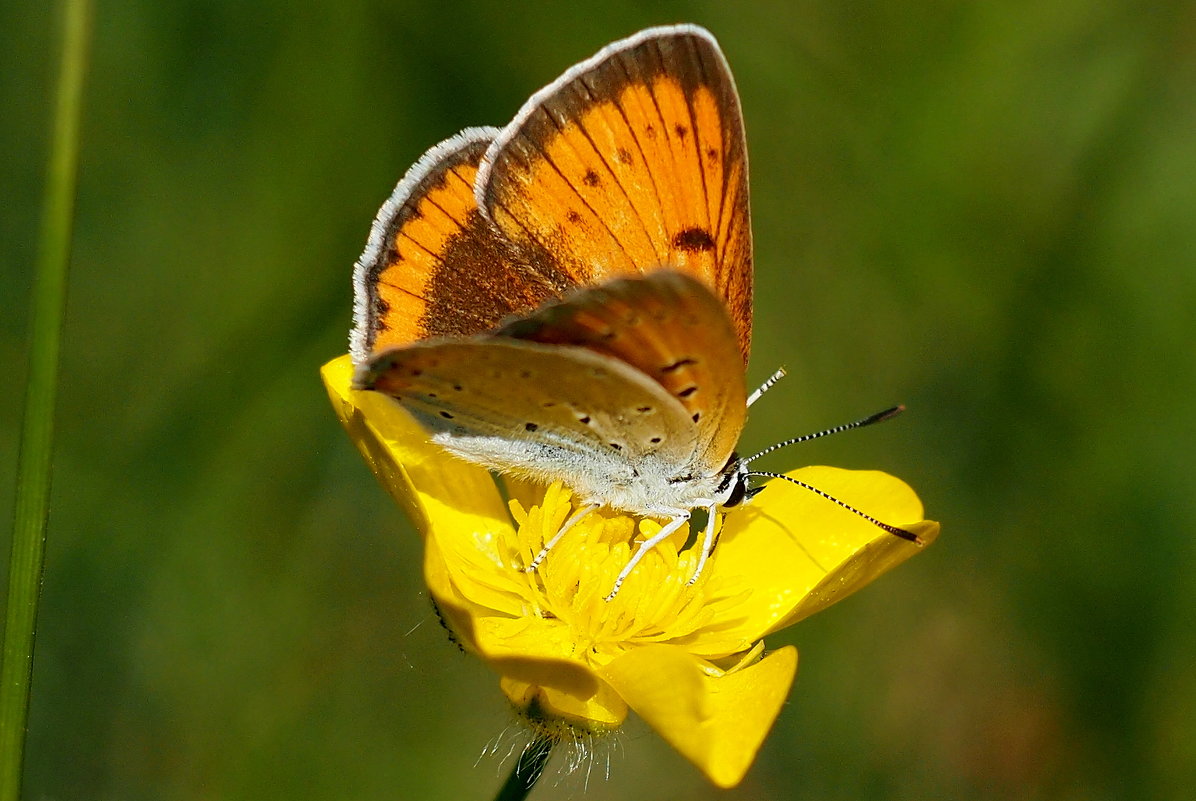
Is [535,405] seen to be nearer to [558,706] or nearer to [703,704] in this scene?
[558,706]

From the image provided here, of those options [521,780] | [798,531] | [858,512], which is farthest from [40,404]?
[798,531]

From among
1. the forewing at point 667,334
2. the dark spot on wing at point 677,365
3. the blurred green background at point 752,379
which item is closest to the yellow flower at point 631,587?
the forewing at point 667,334

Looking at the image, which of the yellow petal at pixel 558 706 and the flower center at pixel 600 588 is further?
the flower center at pixel 600 588

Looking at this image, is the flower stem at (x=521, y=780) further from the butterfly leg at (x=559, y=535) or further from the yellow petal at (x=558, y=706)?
the butterfly leg at (x=559, y=535)

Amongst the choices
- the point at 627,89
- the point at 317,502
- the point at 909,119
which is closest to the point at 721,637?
the point at 627,89

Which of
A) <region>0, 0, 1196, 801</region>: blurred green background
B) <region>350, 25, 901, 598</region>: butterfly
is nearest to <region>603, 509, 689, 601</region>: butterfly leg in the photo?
<region>350, 25, 901, 598</region>: butterfly

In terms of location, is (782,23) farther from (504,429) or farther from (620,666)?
(620,666)
